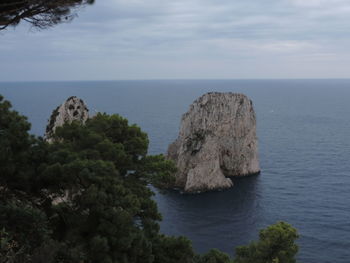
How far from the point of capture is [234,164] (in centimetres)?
8356

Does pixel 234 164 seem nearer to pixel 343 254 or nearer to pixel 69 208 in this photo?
pixel 343 254

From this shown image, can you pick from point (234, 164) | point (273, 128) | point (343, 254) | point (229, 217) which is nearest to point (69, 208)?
point (343, 254)

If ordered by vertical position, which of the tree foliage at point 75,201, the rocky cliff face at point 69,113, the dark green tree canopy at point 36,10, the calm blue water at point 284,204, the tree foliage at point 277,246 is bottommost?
the calm blue water at point 284,204

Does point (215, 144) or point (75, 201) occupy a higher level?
point (75, 201)

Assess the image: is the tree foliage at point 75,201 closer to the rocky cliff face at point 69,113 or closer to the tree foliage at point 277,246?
the tree foliage at point 277,246

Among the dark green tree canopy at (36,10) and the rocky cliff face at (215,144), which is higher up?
the dark green tree canopy at (36,10)

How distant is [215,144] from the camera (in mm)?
77438

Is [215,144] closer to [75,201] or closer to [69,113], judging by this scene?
[69,113]

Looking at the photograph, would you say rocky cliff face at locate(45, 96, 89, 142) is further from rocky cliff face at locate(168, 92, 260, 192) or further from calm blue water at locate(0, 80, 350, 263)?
rocky cliff face at locate(168, 92, 260, 192)

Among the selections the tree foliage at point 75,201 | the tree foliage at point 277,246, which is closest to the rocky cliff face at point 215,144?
the tree foliage at point 277,246

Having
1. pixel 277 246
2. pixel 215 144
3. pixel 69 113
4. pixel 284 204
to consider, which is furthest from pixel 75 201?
pixel 215 144

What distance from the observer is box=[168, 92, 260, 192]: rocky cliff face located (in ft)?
242

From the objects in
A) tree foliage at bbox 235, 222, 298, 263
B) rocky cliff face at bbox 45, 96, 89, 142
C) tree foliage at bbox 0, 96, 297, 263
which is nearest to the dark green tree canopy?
tree foliage at bbox 0, 96, 297, 263

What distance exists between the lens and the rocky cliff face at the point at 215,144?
73750 mm
